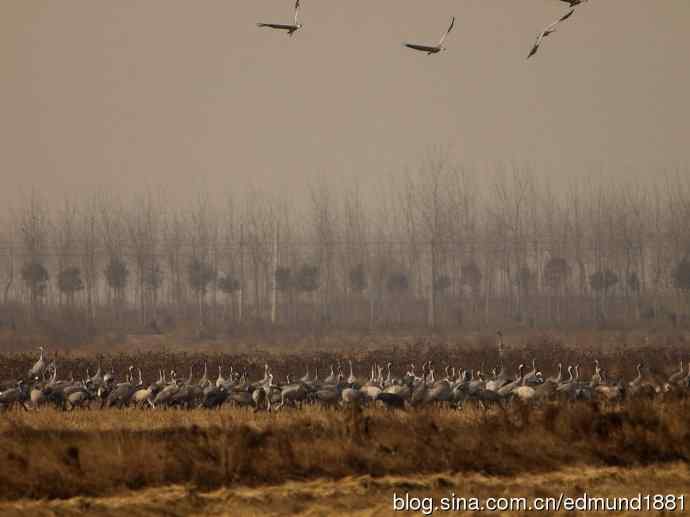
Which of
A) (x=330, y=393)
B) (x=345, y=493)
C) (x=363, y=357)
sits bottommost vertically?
(x=345, y=493)

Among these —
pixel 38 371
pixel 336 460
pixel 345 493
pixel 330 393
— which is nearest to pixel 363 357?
pixel 38 371

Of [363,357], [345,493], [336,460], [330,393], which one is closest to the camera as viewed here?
[345,493]

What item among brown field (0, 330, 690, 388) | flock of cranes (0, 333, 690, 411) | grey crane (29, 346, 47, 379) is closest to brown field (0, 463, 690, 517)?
flock of cranes (0, 333, 690, 411)

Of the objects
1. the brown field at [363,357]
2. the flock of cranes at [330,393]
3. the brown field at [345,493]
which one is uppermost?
the brown field at [363,357]

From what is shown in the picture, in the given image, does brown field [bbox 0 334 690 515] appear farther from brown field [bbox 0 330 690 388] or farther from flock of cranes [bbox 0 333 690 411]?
brown field [bbox 0 330 690 388]

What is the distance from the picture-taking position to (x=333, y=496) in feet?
56.0

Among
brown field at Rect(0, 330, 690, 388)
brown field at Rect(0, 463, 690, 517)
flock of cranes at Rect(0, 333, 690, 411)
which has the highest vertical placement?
brown field at Rect(0, 330, 690, 388)

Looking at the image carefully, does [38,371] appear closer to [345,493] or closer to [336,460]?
[336,460]

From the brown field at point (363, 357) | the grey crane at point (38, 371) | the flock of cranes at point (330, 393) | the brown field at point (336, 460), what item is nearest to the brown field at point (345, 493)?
the brown field at point (336, 460)

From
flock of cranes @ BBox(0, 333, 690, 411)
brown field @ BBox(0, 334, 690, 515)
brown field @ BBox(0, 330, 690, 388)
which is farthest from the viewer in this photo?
brown field @ BBox(0, 330, 690, 388)

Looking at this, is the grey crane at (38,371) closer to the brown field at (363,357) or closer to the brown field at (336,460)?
the brown field at (363,357)

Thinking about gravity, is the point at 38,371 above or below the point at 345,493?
above

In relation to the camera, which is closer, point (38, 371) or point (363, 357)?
point (38, 371)

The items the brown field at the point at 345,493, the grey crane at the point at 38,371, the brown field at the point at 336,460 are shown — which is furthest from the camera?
the grey crane at the point at 38,371
